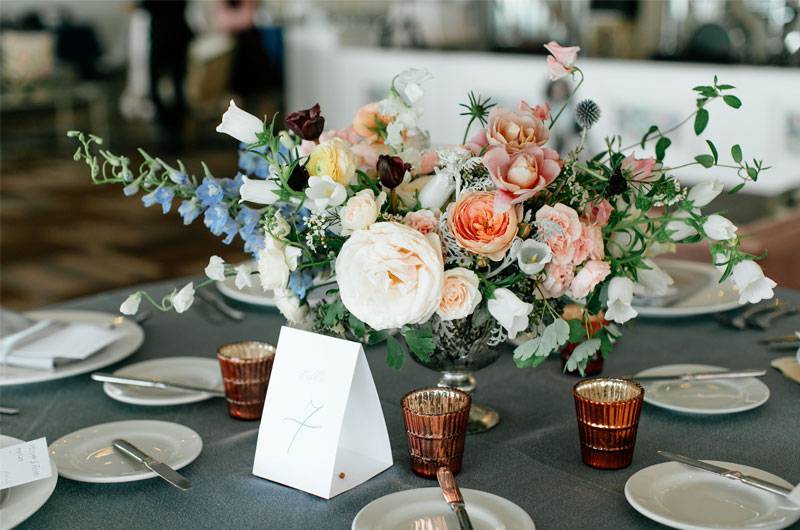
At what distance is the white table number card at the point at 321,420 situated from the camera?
1.15 metres

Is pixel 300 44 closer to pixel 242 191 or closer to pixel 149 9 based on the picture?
pixel 149 9

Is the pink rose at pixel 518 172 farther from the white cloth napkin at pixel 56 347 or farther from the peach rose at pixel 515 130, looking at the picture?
the white cloth napkin at pixel 56 347

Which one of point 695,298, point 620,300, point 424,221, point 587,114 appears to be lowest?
point 695,298

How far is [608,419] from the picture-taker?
3.80ft

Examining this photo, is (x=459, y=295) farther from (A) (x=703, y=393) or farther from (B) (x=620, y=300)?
(A) (x=703, y=393)

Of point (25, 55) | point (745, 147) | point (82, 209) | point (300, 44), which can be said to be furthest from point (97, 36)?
point (745, 147)

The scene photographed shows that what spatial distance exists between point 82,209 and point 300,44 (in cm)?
206

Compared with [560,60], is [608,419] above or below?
below

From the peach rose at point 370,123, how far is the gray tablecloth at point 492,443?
0.39 m

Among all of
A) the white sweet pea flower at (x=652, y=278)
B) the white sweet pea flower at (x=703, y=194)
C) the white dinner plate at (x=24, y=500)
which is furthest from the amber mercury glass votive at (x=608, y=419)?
the white dinner plate at (x=24, y=500)

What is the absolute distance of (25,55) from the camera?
8.39 metres

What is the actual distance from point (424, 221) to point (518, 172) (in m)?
0.12

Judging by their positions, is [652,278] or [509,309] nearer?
[509,309]

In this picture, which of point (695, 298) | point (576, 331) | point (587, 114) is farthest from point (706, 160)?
point (695, 298)
